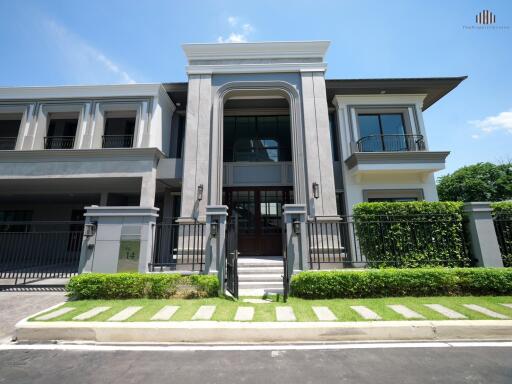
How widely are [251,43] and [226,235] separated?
923cm

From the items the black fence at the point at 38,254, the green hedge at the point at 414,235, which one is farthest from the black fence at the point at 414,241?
the black fence at the point at 38,254

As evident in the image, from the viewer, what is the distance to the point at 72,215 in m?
15.4

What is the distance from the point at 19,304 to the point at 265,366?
6677mm

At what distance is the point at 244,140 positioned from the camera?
40.8ft

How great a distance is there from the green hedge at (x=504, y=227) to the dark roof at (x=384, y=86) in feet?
23.0

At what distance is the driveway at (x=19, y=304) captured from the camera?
466 cm

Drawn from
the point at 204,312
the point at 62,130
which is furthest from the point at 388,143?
the point at 62,130

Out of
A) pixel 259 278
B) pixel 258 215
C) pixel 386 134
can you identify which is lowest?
pixel 259 278

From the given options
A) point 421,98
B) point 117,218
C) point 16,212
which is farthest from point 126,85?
point 421,98

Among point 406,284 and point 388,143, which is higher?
point 388,143

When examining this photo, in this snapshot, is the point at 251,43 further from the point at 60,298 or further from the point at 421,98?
the point at 60,298

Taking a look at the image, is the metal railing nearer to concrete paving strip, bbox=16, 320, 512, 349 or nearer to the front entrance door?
concrete paving strip, bbox=16, 320, 512, 349

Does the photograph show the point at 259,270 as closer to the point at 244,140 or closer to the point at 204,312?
the point at 204,312

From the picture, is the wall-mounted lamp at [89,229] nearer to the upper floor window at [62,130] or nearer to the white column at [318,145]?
the white column at [318,145]
